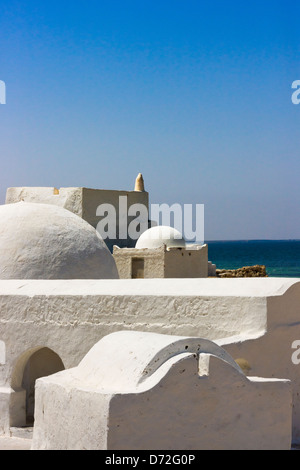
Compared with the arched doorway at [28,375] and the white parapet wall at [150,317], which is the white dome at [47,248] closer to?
the white parapet wall at [150,317]

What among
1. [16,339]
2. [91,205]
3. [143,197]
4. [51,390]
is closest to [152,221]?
[143,197]

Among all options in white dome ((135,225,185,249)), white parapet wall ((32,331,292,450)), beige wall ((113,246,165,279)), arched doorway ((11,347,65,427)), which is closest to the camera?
white parapet wall ((32,331,292,450))

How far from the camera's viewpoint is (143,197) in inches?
1043

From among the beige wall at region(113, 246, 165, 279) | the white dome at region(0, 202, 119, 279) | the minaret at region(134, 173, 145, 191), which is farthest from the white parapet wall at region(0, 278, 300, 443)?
the minaret at region(134, 173, 145, 191)

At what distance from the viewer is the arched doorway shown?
10.8m

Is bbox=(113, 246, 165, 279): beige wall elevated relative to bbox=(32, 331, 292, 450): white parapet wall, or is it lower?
elevated

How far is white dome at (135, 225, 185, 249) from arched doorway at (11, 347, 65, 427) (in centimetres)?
1092

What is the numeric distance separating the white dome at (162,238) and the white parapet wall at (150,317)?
11417 mm

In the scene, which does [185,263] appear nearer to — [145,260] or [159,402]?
[145,260]

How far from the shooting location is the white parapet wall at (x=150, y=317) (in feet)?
30.3

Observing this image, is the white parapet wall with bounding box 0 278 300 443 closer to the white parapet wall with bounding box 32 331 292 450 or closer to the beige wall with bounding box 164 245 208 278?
the white parapet wall with bounding box 32 331 292 450

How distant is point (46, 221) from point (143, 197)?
45.7ft

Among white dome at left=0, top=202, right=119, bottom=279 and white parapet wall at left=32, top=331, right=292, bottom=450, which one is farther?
white dome at left=0, top=202, right=119, bottom=279

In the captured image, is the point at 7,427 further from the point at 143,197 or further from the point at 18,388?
the point at 143,197
